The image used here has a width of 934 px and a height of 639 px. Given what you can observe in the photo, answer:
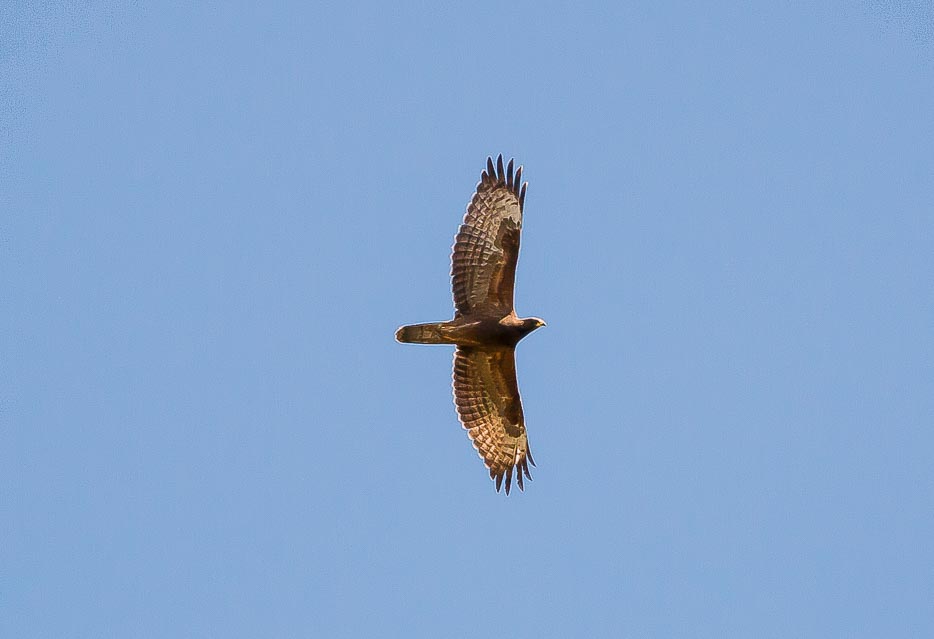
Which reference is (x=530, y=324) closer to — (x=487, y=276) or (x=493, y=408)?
(x=487, y=276)

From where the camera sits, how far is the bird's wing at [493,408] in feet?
73.3

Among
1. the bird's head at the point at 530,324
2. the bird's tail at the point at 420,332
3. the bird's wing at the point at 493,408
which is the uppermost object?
the bird's head at the point at 530,324

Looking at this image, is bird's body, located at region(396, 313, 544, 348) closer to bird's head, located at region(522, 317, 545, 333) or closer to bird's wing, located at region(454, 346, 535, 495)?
bird's head, located at region(522, 317, 545, 333)

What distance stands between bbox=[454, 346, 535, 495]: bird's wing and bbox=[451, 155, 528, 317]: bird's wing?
2.41 ft

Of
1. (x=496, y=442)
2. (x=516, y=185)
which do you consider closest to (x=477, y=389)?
(x=496, y=442)

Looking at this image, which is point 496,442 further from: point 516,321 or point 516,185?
A: point 516,185

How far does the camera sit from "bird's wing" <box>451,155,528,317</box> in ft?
71.2

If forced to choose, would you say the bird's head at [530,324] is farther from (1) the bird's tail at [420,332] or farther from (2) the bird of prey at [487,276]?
(1) the bird's tail at [420,332]

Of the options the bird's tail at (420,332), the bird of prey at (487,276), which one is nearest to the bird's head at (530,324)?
the bird of prey at (487,276)

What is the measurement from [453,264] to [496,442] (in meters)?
2.67

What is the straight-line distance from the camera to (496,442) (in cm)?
2281

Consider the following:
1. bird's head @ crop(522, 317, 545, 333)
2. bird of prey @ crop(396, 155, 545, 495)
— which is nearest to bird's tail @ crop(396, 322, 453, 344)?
bird of prey @ crop(396, 155, 545, 495)

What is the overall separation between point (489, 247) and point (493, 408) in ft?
7.74

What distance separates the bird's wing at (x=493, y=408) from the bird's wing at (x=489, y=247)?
28.9 inches
